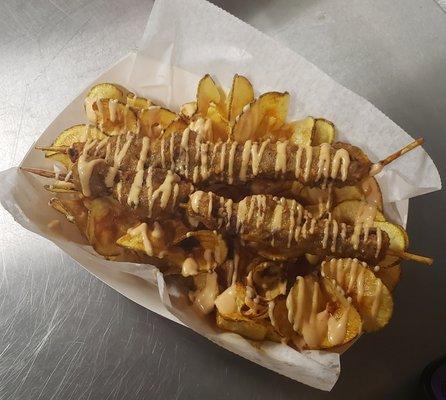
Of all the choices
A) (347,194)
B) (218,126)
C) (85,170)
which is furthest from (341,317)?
(85,170)

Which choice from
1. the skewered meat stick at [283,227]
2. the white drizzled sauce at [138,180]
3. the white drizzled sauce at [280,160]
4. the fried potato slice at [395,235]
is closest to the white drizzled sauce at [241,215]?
the skewered meat stick at [283,227]

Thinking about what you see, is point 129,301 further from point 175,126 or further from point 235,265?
point 175,126

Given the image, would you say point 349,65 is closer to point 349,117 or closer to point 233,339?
point 349,117

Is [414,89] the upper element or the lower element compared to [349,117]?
upper

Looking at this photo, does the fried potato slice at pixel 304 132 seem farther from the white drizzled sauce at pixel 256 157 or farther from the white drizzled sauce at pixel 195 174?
the white drizzled sauce at pixel 195 174

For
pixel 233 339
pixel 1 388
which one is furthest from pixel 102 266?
pixel 1 388
